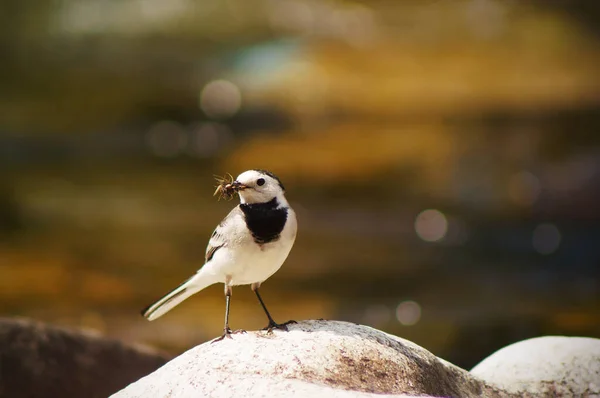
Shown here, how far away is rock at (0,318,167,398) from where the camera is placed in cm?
443

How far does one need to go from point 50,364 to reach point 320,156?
680 cm

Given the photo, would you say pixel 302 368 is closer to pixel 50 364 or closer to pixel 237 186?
pixel 237 186

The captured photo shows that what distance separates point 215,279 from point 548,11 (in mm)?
9456

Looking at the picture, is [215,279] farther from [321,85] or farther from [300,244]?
[321,85]

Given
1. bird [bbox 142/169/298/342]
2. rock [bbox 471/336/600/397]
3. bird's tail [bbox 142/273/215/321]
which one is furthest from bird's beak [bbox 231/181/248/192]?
rock [bbox 471/336/600/397]

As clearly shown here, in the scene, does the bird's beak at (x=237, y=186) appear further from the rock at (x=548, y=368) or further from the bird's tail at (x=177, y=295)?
the rock at (x=548, y=368)

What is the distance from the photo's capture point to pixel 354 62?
11.4 metres

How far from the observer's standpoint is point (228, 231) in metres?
3.46

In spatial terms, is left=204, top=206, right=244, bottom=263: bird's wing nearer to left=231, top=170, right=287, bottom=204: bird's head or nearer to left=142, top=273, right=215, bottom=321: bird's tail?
left=231, top=170, right=287, bottom=204: bird's head

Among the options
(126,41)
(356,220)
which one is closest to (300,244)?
(356,220)

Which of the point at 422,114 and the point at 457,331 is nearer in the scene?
the point at 457,331

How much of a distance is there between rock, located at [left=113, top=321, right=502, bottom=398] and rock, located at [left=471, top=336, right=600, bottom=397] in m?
0.46

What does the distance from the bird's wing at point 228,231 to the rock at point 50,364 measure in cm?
138

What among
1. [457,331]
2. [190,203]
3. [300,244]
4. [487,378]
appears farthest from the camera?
[190,203]
